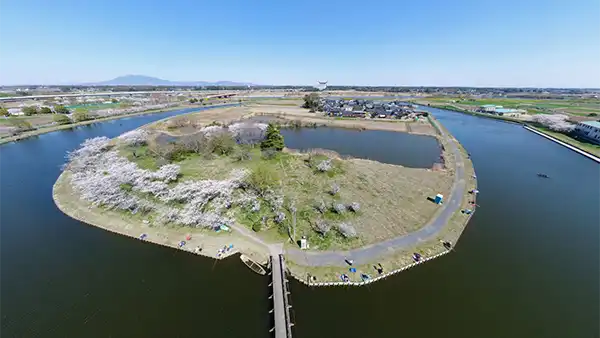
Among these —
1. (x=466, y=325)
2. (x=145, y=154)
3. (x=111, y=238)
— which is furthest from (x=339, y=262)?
(x=145, y=154)

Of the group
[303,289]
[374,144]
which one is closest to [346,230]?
[303,289]

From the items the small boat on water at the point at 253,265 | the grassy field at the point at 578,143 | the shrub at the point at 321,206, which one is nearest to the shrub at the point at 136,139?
the shrub at the point at 321,206

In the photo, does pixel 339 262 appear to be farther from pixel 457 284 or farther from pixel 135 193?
pixel 135 193

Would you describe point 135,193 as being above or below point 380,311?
above

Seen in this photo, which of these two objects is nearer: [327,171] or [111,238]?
[111,238]

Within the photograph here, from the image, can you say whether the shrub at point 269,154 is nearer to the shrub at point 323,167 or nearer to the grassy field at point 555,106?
the shrub at point 323,167

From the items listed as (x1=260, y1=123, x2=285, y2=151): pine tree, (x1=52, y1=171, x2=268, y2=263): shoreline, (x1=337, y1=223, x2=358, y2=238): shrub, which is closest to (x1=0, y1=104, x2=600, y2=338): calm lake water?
(x1=52, y1=171, x2=268, y2=263): shoreline

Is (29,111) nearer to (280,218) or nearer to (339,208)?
(280,218)

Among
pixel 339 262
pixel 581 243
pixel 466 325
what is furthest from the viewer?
pixel 581 243
